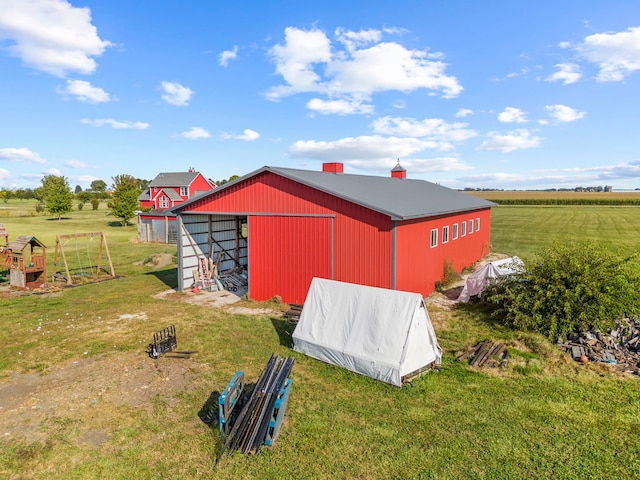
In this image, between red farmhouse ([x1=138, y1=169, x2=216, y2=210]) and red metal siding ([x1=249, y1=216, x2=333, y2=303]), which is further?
red farmhouse ([x1=138, y1=169, x2=216, y2=210])

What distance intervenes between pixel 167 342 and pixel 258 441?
18.3 feet

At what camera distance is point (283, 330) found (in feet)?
44.3

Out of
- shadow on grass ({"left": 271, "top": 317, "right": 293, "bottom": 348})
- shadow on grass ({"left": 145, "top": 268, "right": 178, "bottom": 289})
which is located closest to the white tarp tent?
shadow on grass ({"left": 271, "top": 317, "right": 293, "bottom": 348})

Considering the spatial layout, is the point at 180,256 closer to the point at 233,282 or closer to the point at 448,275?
the point at 233,282

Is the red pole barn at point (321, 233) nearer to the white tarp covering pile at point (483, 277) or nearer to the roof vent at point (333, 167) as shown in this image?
the roof vent at point (333, 167)

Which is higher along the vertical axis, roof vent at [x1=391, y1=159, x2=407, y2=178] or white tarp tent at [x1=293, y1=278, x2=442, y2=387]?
roof vent at [x1=391, y1=159, x2=407, y2=178]

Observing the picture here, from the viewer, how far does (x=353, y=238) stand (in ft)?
49.9

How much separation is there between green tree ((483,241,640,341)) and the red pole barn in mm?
3882

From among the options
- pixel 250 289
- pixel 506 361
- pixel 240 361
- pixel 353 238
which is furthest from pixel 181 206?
pixel 506 361

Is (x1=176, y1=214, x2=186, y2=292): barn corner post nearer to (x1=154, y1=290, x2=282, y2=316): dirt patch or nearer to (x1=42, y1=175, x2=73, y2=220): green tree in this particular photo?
(x1=154, y1=290, x2=282, y2=316): dirt patch

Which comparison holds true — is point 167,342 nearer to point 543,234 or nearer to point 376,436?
point 376,436

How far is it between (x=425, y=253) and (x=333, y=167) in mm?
7322

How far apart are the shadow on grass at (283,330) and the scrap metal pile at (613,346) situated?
318 inches

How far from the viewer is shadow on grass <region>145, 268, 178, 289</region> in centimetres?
2088
